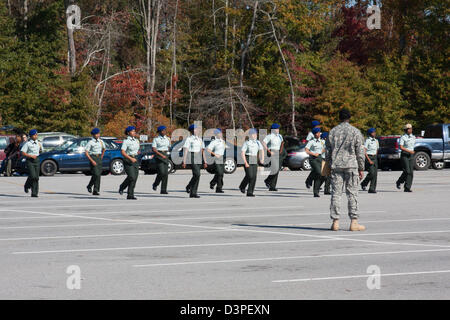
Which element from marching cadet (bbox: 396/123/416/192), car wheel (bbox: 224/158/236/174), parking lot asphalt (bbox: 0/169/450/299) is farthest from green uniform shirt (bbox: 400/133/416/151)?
car wheel (bbox: 224/158/236/174)

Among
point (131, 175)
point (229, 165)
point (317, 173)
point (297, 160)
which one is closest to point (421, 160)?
point (297, 160)

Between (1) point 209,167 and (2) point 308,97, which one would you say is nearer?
(1) point 209,167

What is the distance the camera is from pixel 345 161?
1295 centimetres

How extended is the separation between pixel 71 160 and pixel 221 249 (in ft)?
76.0

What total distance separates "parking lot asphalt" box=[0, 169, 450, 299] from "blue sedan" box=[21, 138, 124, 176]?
13.1 metres

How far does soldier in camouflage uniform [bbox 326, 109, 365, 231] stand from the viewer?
13.0 metres

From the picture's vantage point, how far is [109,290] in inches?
316

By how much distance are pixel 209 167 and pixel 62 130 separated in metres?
15.4

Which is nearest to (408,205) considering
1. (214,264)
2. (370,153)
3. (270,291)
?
(370,153)

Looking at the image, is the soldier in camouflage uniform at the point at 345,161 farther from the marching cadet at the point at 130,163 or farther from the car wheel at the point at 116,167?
the car wheel at the point at 116,167

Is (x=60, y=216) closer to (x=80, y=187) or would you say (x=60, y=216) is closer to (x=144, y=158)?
(x=80, y=187)

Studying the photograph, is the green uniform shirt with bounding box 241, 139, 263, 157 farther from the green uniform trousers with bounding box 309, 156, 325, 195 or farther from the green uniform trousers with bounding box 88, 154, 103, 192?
the green uniform trousers with bounding box 88, 154, 103, 192

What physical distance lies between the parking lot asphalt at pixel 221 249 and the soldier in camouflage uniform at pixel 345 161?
53 centimetres

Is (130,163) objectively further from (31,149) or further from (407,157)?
(407,157)
